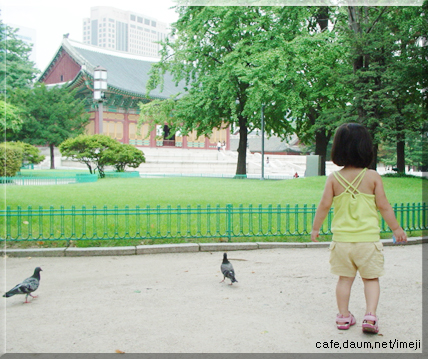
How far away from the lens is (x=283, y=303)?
14.4ft

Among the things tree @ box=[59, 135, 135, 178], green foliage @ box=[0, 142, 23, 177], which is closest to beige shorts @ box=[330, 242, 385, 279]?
green foliage @ box=[0, 142, 23, 177]

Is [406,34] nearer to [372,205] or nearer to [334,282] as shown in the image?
[334,282]

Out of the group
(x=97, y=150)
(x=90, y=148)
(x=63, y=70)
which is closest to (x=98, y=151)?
(x=97, y=150)

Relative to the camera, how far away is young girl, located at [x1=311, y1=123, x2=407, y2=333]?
341 centimetres

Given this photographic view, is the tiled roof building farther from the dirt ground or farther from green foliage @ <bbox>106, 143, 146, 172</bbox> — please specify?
the dirt ground

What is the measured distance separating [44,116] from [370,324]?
3203cm

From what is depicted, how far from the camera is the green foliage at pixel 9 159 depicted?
19.3 meters

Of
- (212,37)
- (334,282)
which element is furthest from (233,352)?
(212,37)

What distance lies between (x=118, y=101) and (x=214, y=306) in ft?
116

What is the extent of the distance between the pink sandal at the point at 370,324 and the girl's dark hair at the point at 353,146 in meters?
1.15

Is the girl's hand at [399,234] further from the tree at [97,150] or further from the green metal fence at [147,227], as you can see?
the tree at [97,150]

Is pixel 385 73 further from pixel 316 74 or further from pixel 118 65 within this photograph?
pixel 118 65

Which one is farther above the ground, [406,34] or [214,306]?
[406,34]

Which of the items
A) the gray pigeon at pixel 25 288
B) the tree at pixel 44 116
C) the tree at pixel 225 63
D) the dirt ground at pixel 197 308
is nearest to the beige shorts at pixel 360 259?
the dirt ground at pixel 197 308
